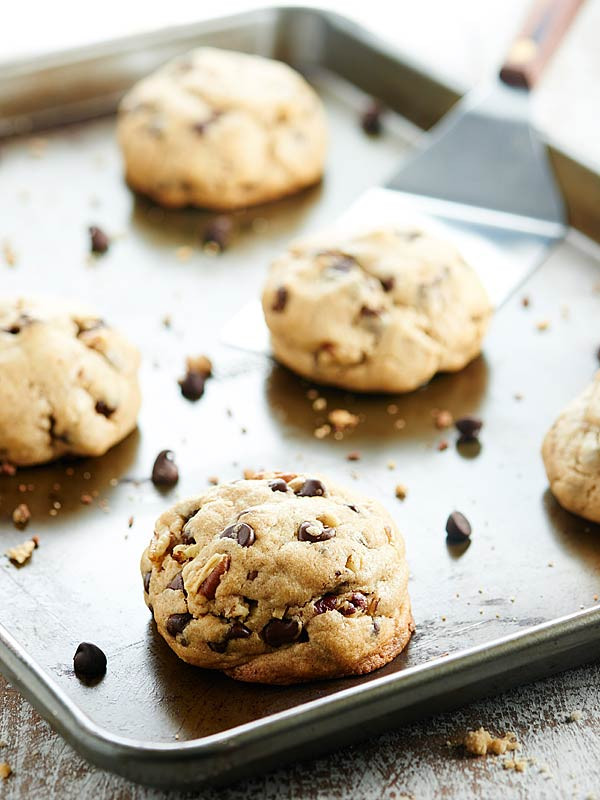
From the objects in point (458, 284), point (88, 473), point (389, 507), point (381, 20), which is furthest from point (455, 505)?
point (381, 20)

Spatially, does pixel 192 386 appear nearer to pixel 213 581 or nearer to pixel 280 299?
pixel 280 299

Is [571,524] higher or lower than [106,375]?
higher

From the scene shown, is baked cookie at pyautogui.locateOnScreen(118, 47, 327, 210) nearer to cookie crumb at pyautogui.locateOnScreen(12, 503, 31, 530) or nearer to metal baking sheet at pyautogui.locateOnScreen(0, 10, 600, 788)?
metal baking sheet at pyautogui.locateOnScreen(0, 10, 600, 788)

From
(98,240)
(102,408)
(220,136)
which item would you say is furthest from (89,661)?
(220,136)

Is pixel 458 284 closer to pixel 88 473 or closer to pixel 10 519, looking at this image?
pixel 88 473

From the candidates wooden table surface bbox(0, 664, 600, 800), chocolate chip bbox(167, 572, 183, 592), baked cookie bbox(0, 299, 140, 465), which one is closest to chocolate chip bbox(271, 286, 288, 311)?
baked cookie bbox(0, 299, 140, 465)

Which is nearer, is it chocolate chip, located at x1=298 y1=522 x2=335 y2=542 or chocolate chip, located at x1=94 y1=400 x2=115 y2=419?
chocolate chip, located at x1=298 y1=522 x2=335 y2=542

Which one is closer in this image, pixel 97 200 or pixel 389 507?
pixel 389 507
